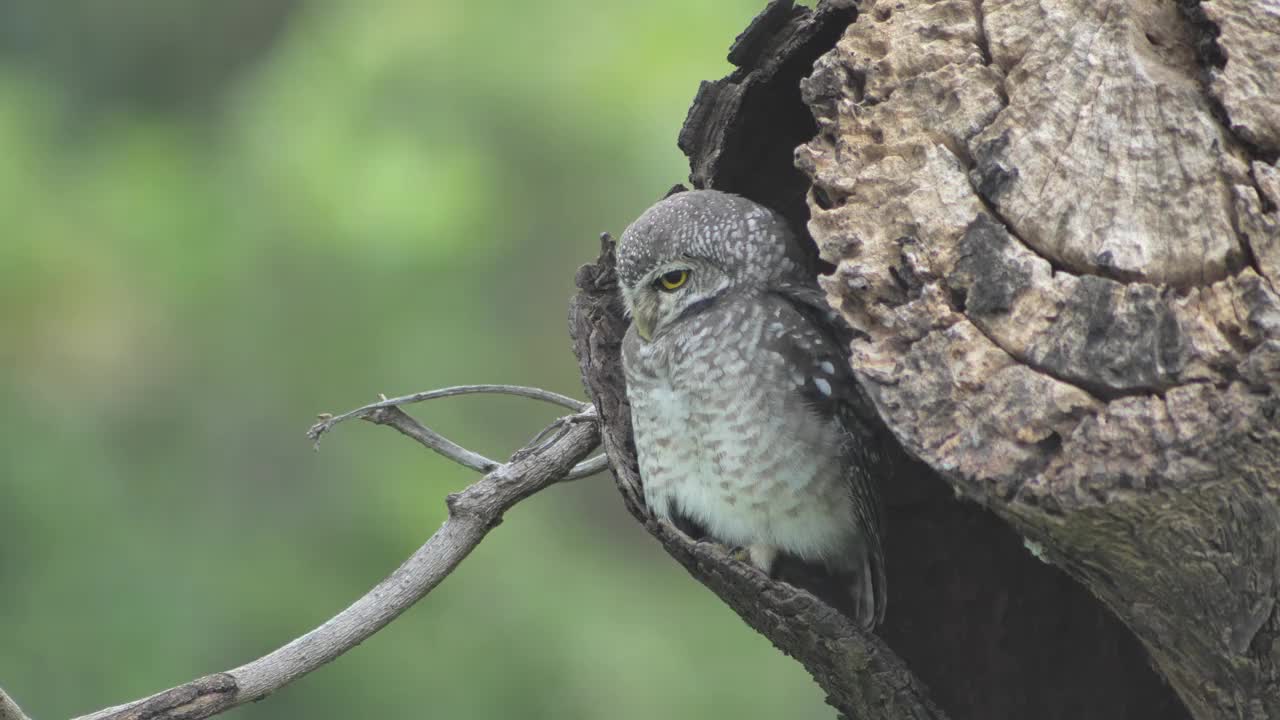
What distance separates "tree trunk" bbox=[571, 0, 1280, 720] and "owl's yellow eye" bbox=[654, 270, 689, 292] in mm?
699

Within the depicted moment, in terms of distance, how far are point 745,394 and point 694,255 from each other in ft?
1.05

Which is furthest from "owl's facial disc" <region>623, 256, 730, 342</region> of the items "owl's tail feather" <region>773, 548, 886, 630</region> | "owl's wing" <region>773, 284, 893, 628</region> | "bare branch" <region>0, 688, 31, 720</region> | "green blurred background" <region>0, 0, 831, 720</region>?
"bare branch" <region>0, 688, 31, 720</region>

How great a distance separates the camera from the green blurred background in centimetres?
367

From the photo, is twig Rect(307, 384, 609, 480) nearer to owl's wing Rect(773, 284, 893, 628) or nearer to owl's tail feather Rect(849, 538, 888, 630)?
owl's wing Rect(773, 284, 893, 628)

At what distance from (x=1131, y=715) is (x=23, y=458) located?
3275 mm

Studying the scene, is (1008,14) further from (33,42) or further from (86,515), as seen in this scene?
(33,42)

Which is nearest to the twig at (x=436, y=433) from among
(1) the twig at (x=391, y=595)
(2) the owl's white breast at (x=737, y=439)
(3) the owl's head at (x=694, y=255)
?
(1) the twig at (x=391, y=595)

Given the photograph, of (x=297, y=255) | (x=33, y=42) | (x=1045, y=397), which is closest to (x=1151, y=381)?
(x=1045, y=397)

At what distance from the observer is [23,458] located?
3908 millimetres

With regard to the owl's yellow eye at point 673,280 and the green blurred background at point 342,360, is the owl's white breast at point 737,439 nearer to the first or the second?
the owl's yellow eye at point 673,280

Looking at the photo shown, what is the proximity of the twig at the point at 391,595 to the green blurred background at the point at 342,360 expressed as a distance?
1.18 metres

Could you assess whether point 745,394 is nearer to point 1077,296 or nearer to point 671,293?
point 671,293

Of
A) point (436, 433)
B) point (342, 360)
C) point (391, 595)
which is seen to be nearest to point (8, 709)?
point (391, 595)

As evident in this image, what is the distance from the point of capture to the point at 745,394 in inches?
102
